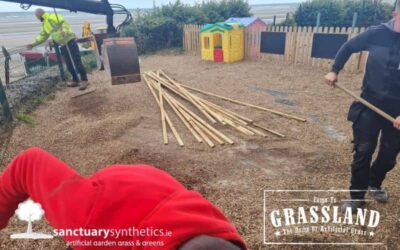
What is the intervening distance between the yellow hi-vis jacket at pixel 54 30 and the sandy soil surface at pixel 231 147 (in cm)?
144

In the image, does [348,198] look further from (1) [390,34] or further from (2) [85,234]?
(2) [85,234]

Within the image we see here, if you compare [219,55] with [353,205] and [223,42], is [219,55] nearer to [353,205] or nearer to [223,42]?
[223,42]

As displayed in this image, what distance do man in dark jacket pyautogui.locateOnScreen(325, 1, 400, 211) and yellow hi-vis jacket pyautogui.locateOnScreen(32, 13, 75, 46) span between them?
24.5 feet

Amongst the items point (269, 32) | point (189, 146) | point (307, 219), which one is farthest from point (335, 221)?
point (269, 32)

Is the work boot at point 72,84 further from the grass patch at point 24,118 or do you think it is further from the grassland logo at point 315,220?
the grassland logo at point 315,220

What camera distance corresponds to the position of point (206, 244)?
82cm

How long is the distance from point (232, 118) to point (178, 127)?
3.58 ft

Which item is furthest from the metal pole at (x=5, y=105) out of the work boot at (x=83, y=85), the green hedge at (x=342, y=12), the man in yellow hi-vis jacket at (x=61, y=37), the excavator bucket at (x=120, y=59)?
the green hedge at (x=342, y=12)

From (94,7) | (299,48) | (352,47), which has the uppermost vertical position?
(94,7)

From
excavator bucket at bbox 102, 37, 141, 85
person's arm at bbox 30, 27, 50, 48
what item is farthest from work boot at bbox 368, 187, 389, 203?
person's arm at bbox 30, 27, 50, 48

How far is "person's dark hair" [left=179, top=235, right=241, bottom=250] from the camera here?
812 millimetres

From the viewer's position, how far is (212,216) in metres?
0.94

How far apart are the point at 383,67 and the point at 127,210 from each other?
119 inches

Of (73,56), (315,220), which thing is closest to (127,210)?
(315,220)
